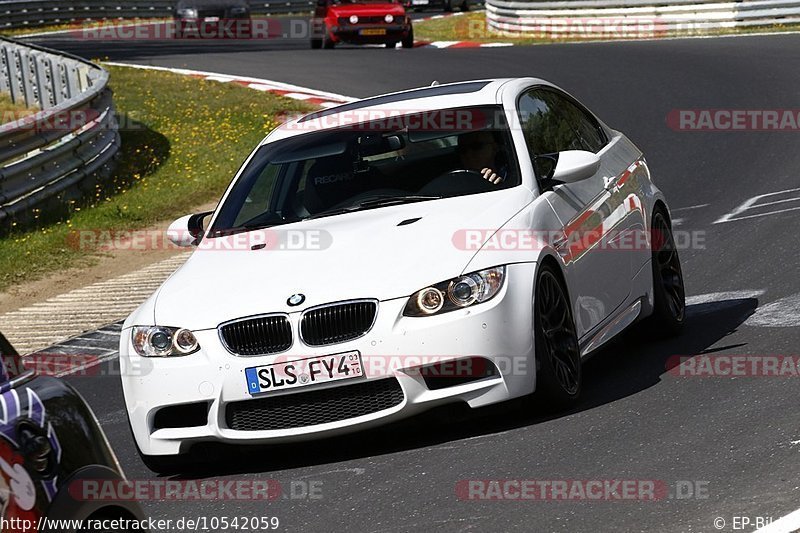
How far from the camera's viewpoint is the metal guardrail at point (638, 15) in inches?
1237

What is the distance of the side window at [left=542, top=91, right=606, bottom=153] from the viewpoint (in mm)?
8453

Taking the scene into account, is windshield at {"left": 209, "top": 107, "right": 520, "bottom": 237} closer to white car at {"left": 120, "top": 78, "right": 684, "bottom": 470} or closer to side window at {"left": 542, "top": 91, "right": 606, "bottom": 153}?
white car at {"left": 120, "top": 78, "right": 684, "bottom": 470}

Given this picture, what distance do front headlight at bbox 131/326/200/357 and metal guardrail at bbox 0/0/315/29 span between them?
42387 millimetres

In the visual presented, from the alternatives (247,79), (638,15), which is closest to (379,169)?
(247,79)

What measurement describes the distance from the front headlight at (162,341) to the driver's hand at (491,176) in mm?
1819

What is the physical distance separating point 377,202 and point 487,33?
32.6 metres

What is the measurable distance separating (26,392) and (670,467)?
2.68 metres

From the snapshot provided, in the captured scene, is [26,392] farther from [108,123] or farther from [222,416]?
[108,123]

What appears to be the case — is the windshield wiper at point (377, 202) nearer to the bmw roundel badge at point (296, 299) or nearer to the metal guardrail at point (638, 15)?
the bmw roundel badge at point (296, 299)

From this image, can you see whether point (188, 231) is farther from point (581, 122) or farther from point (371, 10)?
point (371, 10)

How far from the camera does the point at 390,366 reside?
627 cm

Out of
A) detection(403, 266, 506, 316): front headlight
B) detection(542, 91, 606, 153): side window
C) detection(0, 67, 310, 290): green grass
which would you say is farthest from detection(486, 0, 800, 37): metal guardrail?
detection(403, 266, 506, 316): front headlight

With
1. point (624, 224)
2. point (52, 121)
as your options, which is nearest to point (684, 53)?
point (52, 121)

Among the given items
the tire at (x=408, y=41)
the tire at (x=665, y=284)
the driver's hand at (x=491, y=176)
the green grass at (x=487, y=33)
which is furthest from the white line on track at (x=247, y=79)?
the driver's hand at (x=491, y=176)
